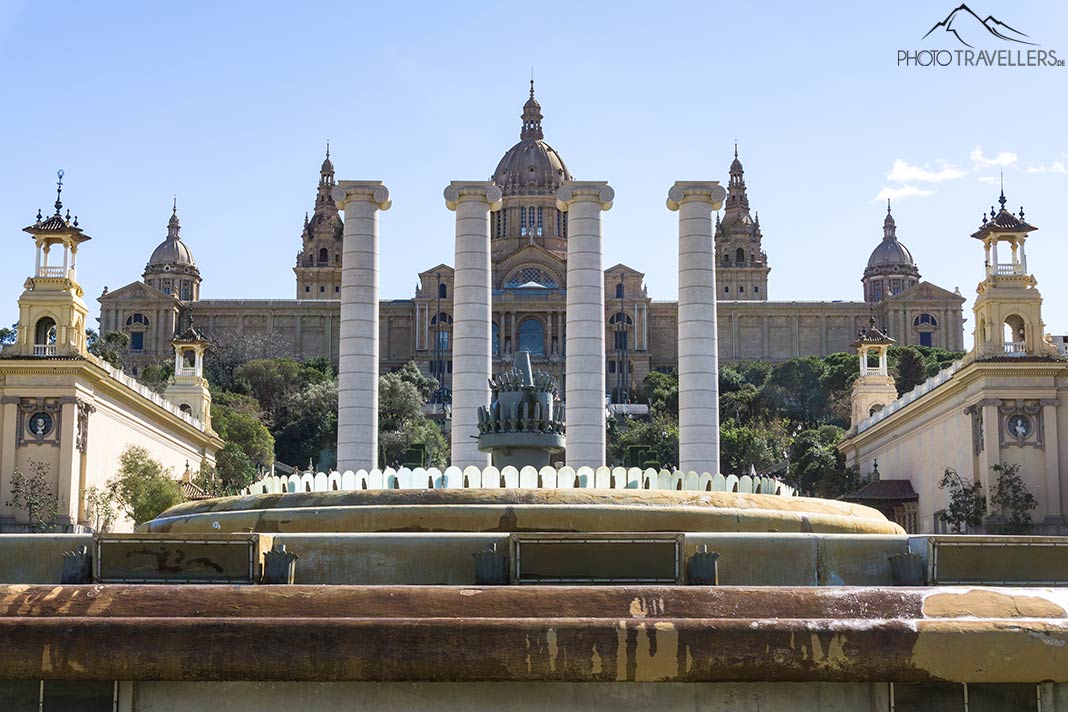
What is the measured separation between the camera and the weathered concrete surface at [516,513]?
1722 centimetres

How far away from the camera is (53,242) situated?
5659 centimetres

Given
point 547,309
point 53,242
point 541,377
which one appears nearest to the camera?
point 541,377

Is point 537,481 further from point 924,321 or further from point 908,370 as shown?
point 924,321

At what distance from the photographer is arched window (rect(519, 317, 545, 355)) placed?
500 ft

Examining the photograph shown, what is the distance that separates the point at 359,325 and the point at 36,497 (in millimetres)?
14476

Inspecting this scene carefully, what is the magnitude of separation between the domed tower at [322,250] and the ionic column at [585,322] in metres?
124

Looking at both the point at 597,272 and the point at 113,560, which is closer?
the point at 113,560

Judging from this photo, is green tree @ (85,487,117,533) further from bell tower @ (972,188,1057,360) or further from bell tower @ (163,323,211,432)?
bell tower @ (972,188,1057,360)

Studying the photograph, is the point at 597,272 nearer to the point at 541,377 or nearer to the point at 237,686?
the point at 541,377

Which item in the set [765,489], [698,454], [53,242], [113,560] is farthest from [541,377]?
[53,242]

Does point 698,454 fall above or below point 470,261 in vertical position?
below

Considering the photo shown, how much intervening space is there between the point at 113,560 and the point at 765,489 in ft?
49.5

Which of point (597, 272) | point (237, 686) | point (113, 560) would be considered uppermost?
point (597, 272)

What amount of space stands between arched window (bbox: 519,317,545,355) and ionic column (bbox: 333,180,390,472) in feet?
344
